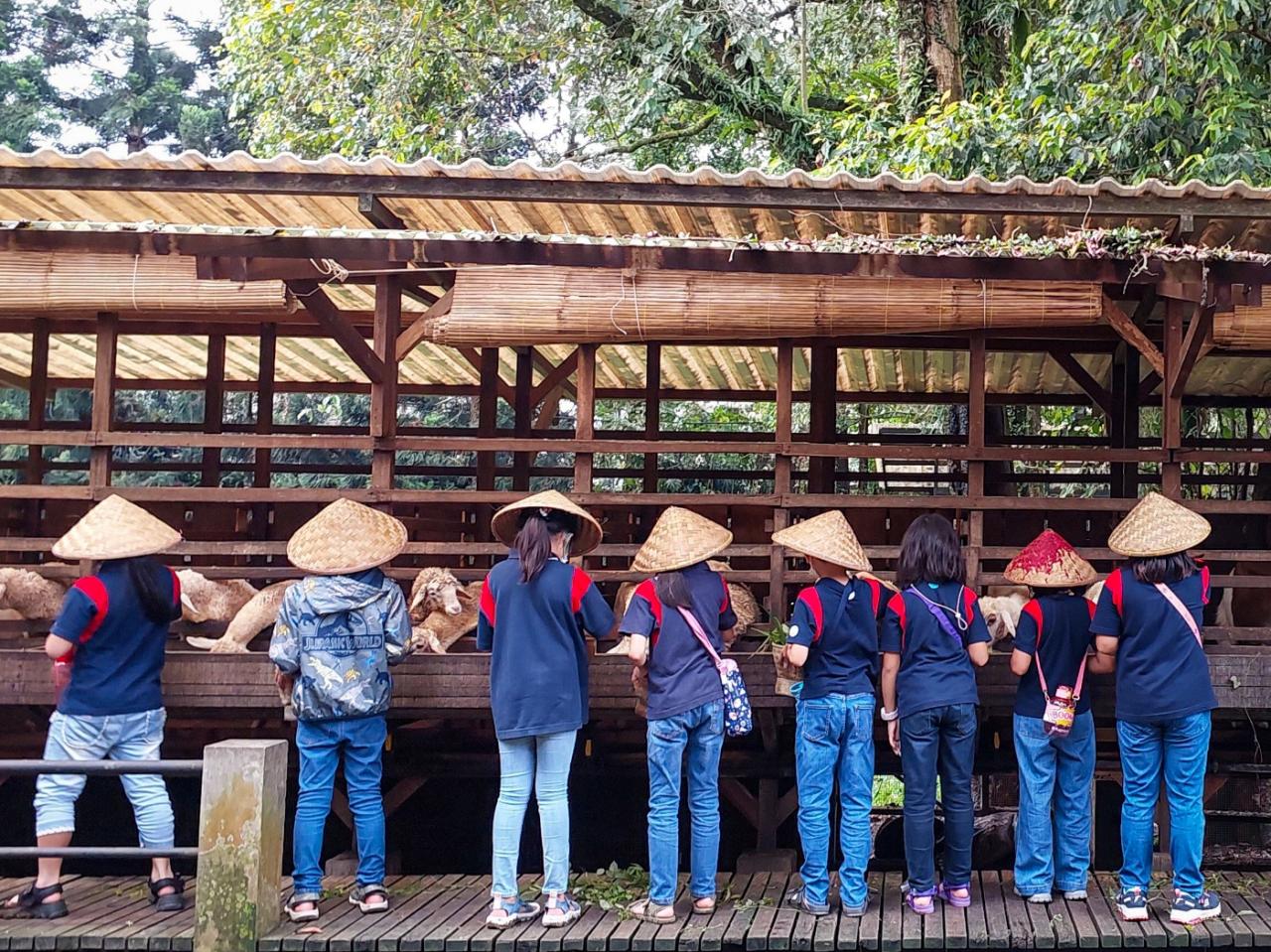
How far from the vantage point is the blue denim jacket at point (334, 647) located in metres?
5.31

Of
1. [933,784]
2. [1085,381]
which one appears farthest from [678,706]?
[1085,381]

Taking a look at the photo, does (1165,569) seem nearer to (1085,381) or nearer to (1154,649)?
(1154,649)

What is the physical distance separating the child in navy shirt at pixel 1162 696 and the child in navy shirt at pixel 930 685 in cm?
60

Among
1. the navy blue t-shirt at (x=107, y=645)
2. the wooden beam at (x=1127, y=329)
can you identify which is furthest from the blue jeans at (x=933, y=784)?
the navy blue t-shirt at (x=107, y=645)

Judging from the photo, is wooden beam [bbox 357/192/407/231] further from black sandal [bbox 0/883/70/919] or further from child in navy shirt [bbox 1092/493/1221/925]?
child in navy shirt [bbox 1092/493/1221/925]

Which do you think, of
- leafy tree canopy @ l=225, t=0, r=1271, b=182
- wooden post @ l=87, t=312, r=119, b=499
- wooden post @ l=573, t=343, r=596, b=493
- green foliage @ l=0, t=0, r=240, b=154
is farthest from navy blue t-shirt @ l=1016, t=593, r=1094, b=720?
green foliage @ l=0, t=0, r=240, b=154

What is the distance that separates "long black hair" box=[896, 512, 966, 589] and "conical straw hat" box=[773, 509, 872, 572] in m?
0.19

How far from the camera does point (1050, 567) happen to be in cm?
558

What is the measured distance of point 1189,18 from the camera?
9.48 meters

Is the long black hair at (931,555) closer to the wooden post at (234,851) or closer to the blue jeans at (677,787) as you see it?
the blue jeans at (677,787)

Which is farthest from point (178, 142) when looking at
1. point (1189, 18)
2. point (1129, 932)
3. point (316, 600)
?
point (1129, 932)

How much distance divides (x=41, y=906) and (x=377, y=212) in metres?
3.43

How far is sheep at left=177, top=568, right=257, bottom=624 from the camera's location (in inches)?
263

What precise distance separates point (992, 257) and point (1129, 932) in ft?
9.90
